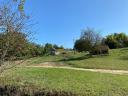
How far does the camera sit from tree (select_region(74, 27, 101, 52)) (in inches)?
1799

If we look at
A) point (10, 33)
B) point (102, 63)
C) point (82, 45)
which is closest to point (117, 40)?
point (82, 45)

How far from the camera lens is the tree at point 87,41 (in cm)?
4569

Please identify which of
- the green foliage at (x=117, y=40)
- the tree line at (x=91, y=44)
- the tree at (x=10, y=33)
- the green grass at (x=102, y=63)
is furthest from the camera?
the green foliage at (x=117, y=40)

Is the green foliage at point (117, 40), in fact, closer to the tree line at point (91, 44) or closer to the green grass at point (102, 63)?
the tree line at point (91, 44)

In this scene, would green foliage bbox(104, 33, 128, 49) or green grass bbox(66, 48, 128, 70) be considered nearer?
green grass bbox(66, 48, 128, 70)

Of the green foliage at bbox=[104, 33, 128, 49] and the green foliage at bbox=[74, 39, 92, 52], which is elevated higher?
the green foliage at bbox=[104, 33, 128, 49]

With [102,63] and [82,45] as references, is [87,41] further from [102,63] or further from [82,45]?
[102,63]

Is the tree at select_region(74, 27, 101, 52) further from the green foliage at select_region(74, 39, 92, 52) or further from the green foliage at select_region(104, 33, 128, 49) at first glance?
the green foliage at select_region(104, 33, 128, 49)

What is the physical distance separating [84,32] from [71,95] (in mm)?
37937

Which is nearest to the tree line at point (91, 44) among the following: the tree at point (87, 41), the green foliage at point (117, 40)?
the tree at point (87, 41)

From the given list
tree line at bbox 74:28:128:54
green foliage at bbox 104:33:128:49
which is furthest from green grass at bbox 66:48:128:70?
green foliage at bbox 104:33:128:49

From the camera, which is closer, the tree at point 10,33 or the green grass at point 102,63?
the tree at point 10,33

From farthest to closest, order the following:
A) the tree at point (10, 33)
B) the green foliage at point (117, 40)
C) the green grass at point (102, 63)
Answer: the green foliage at point (117, 40) → the green grass at point (102, 63) → the tree at point (10, 33)

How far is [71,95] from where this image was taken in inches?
404
